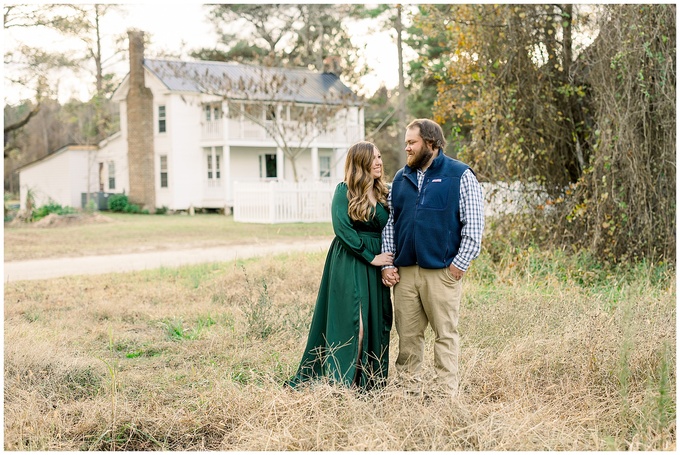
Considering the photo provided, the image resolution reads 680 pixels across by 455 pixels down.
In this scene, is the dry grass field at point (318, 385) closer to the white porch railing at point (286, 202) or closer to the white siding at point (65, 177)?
the white porch railing at point (286, 202)

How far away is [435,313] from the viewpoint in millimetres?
4734

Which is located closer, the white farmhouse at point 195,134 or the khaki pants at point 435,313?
the khaki pants at point 435,313

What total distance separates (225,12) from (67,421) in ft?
118

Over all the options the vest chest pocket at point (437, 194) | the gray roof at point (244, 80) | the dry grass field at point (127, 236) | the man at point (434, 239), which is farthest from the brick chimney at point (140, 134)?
the vest chest pocket at point (437, 194)

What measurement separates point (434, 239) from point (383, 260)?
367 mm

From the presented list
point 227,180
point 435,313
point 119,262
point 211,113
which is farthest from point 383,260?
point 211,113

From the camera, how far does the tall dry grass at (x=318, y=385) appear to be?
4.10 meters

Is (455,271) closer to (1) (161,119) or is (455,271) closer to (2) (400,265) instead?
(2) (400,265)

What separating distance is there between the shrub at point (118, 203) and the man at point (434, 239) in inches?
1112

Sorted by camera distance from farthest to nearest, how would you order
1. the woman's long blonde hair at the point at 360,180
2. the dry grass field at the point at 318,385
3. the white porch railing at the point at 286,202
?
the white porch railing at the point at 286,202 → the woman's long blonde hair at the point at 360,180 → the dry grass field at the point at 318,385

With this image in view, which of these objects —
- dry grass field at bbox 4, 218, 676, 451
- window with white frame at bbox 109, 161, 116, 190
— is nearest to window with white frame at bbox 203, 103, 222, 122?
window with white frame at bbox 109, 161, 116, 190

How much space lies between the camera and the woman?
4.83 metres

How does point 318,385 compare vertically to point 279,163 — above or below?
below

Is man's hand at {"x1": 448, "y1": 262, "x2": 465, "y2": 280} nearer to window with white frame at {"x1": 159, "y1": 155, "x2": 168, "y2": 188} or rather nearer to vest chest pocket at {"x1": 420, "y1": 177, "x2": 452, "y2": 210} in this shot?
vest chest pocket at {"x1": 420, "y1": 177, "x2": 452, "y2": 210}
